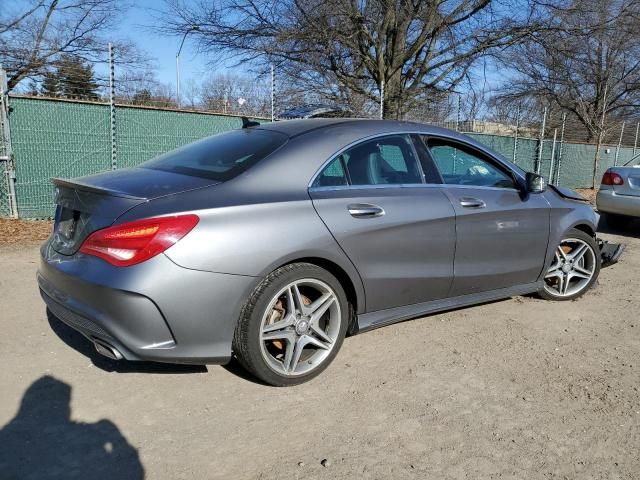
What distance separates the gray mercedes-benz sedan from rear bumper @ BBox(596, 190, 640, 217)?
499cm

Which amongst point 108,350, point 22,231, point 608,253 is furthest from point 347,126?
point 22,231

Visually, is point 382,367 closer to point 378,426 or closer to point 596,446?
point 378,426

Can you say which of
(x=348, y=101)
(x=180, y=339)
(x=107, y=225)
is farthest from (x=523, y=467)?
(x=348, y=101)

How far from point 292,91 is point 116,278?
38.9 ft

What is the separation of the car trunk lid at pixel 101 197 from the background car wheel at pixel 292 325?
73cm

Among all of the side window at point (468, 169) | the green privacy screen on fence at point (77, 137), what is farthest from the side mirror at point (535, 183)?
the green privacy screen on fence at point (77, 137)

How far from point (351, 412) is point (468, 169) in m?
2.33

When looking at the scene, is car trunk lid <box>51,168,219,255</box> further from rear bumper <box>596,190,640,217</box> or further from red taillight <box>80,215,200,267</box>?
rear bumper <box>596,190,640,217</box>

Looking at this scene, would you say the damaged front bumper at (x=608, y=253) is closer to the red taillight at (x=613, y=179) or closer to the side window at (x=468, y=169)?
the side window at (x=468, y=169)

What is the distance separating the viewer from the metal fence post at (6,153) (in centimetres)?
734

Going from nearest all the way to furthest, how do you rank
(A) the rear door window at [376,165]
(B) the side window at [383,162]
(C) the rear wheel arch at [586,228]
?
(A) the rear door window at [376,165] < (B) the side window at [383,162] < (C) the rear wheel arch at [586,228]

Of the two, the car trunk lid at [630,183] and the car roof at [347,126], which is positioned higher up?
the car roof at [347,126]

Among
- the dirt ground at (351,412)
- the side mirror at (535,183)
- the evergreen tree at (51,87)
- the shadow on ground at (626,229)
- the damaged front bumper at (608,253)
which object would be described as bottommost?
the dirt ground at (351,412)

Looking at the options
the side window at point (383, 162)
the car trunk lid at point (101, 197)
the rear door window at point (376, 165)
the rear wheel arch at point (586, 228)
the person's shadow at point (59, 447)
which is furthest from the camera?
the rear wheel arch at point (586, 228)
